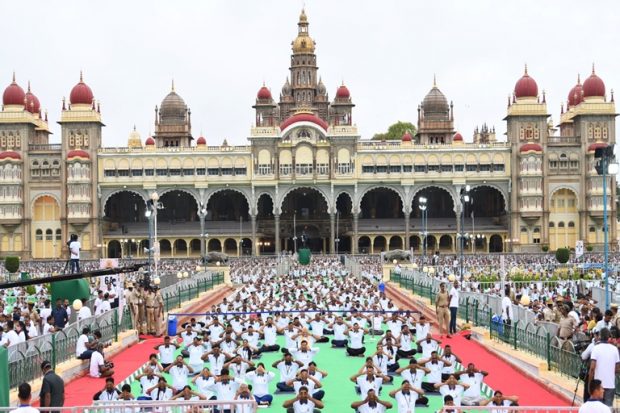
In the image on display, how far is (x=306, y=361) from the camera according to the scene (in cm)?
1689

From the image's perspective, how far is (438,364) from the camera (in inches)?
596

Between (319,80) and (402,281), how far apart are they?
200 ft

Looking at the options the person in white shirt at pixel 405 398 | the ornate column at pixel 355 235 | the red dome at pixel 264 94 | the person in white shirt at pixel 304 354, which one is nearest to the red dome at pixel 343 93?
the red dome at pixel 264 94

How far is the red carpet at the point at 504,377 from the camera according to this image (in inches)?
559

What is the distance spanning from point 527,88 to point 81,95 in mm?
38841

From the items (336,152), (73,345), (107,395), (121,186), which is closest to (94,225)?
(121,186)

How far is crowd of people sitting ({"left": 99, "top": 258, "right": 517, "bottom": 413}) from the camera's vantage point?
42.1 ft

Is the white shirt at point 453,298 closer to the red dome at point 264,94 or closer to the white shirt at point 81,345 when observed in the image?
the white shirt at point 81,345

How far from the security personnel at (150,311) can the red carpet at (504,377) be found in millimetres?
7781

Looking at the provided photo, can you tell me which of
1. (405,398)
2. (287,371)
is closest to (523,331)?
(287,371)

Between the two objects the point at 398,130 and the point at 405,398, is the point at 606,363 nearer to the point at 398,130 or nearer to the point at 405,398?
the point at 405,398

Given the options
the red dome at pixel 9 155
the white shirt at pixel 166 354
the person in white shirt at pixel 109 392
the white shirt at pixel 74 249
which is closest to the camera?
the person in white shirt at pixel 109 392

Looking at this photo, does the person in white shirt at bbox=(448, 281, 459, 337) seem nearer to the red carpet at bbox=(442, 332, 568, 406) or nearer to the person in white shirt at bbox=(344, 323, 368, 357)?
the red carpet at bbox=(442, 332, 568, 406)

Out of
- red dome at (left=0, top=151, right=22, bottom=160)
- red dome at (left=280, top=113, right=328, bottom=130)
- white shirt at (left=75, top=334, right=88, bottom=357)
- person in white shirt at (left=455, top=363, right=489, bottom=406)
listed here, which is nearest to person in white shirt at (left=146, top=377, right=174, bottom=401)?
person in white shirt at (left=455, top=363, right=489, bottom=406)
